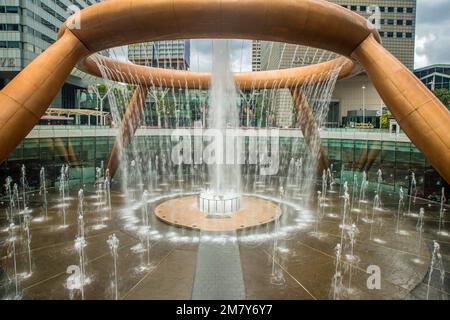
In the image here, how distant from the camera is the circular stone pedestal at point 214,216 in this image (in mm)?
10648

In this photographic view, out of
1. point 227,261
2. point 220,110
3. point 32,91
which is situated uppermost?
point 220,110

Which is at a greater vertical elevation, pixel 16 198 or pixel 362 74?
pixel 362 74

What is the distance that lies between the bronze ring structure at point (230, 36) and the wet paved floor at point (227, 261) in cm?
278

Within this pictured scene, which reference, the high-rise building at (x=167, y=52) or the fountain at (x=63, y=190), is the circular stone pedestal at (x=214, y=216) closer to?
the fountain at (x=63, y=190)

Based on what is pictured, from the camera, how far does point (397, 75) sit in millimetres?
7676

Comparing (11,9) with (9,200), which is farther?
(11,9)

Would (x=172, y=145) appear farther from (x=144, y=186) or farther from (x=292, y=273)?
(x=292, y=273)

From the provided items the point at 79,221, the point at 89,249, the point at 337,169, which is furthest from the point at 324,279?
the point at 337,169

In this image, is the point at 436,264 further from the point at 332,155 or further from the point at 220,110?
the point at 332,155

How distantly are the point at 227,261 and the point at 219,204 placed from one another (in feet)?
15.6

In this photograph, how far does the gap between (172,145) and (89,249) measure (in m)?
21.1

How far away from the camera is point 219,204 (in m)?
12.1

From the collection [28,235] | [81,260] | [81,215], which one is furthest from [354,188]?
[28,235]

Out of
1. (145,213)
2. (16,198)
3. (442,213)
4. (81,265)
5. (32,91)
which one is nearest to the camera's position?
(32,91)
